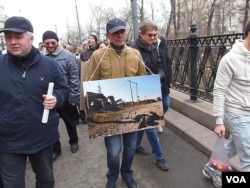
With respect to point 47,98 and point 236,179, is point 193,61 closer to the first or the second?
point 236,179

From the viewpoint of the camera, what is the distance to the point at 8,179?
2.48m

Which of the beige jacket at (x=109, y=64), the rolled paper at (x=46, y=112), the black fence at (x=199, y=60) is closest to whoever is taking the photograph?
the rolled paper at (x=46, y=112)

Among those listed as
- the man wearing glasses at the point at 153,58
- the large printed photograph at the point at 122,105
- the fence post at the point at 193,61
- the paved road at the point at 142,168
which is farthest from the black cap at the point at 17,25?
the fence post at the point at 193,61

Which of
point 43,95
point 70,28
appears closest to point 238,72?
point 43,95

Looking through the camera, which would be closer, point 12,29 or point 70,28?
point 12,29

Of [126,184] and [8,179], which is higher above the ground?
[8,179]

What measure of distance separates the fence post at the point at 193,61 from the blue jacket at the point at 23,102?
3.54 meters

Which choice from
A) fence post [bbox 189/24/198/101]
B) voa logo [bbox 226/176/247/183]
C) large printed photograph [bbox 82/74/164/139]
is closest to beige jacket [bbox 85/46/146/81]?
large printed photograph [bbox 82/74/164/139]

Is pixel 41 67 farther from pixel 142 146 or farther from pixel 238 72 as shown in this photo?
pixel 142 146

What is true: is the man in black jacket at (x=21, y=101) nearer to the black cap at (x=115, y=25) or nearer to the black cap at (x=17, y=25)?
the black cap at (x=17, y=25)

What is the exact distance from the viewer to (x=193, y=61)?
220 inches

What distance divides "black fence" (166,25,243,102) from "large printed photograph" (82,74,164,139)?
6.43 ft

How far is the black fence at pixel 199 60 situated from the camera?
15.7ft

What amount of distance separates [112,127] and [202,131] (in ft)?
7.64
